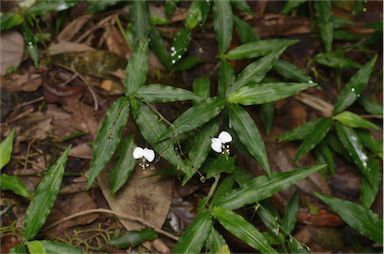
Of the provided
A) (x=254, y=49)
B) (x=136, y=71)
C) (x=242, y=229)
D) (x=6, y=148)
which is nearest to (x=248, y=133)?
(x=242, y=229)

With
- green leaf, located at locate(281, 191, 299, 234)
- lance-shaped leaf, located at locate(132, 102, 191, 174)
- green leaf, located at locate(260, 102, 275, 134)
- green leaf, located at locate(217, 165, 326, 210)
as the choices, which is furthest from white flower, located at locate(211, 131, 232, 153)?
green leaf, located at locate(260, 102, 275, 134)

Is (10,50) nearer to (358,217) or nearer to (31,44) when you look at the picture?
(31,44)

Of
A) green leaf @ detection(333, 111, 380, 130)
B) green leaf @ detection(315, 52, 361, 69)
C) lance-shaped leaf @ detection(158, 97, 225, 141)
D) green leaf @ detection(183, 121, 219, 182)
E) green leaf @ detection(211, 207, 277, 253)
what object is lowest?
green leaf @ detection(211, 207, 277, 253)

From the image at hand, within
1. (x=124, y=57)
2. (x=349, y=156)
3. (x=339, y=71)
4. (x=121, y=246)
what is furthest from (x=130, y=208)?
(x=339, y=71)

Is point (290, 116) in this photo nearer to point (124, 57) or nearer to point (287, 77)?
point (287, 77)

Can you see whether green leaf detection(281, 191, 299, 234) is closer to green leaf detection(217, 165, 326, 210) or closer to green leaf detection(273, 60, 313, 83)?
green leaf detection(217, 165, 326, 210)

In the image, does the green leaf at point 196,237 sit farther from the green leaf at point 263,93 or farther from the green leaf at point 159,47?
the green leaf at point 159,47
